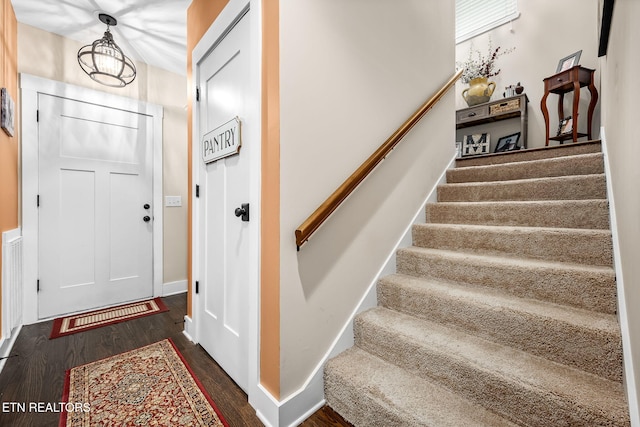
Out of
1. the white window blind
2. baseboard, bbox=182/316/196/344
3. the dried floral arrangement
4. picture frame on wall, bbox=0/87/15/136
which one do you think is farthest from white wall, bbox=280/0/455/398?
the white window blind

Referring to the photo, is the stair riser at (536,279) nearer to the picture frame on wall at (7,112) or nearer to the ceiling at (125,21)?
the ceiling at (125,21)

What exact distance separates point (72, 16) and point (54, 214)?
1.71m

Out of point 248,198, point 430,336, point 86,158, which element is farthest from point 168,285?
point 430,336

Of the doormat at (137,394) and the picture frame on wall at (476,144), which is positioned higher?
the picture frame on wall at (476,144)

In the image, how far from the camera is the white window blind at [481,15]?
12.1ft

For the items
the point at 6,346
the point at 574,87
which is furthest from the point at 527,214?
the point at 6,346

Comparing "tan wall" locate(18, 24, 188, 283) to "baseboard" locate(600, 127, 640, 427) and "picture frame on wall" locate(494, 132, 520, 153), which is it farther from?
"picture frame on wall" locate(494, 132, 520, 153)

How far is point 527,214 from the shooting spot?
5.89 feet

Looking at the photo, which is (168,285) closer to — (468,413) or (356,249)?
(356,249)

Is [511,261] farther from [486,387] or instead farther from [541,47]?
[541,47]

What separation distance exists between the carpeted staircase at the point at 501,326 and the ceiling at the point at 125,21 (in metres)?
2.75

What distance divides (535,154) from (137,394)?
11.1 feet

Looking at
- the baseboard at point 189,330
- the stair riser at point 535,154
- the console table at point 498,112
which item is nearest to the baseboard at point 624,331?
the stair riser at point 535,154

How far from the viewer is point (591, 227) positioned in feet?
5.19
